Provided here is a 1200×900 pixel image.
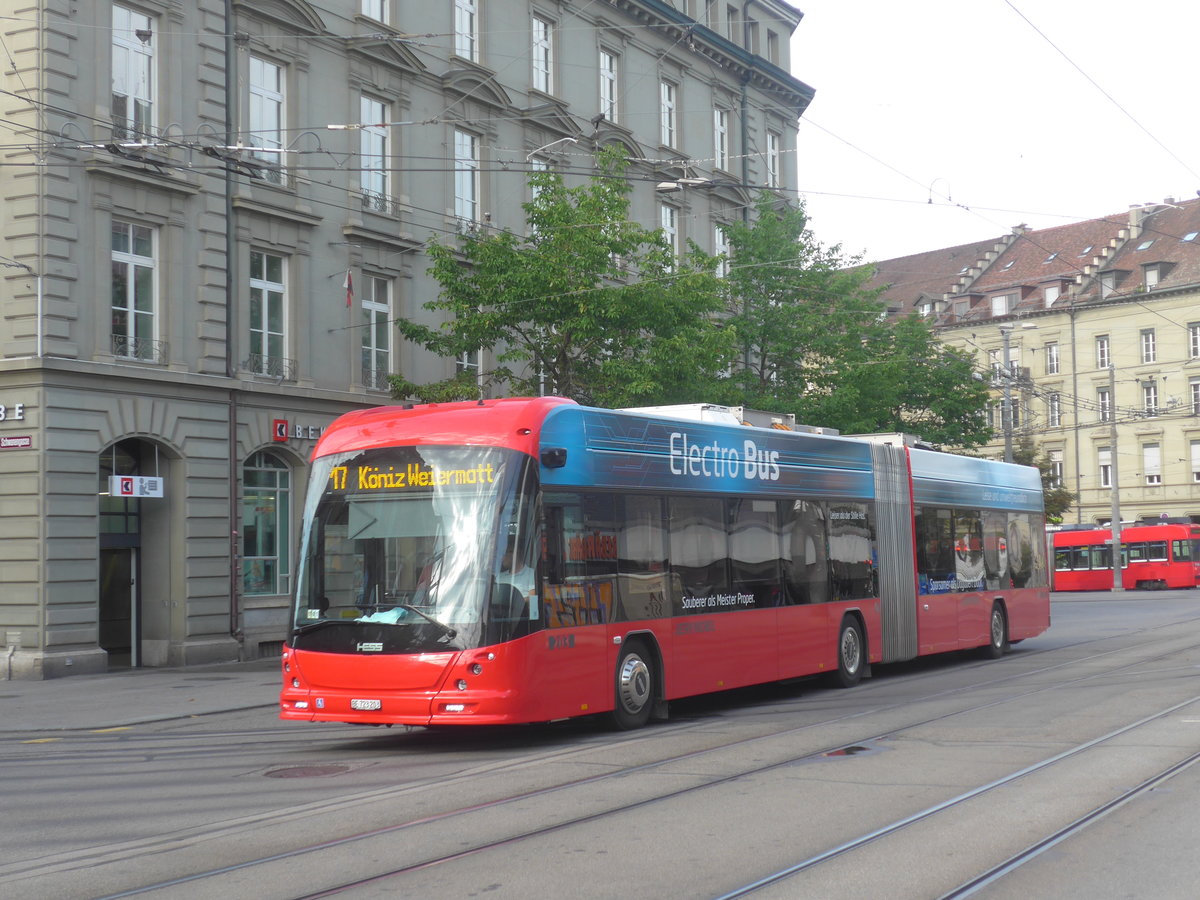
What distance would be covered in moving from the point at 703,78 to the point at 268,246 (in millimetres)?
17518

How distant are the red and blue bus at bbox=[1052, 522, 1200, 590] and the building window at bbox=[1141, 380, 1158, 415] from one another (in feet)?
51.1

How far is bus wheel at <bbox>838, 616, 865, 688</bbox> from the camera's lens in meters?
17.8

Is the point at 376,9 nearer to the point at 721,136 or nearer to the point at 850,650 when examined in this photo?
the point at 721,136

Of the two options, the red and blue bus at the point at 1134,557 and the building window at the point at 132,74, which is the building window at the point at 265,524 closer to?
the building window at the point at 132,74

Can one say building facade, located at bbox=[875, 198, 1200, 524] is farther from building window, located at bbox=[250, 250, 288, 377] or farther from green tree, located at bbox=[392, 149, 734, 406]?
building window, located at bbox=[250, 250, 288, 377]

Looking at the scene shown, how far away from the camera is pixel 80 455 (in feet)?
72.2

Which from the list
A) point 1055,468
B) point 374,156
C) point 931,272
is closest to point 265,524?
point 374,156

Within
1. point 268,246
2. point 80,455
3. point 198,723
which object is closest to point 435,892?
point 198,723

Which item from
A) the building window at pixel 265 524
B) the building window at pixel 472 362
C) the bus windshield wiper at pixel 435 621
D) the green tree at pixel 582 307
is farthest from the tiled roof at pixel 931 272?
the bus windshield wiper at pixel 435 621

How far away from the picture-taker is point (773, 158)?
143 ft

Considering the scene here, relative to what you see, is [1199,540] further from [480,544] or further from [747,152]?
[480,544]

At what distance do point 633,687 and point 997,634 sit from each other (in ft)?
36.8

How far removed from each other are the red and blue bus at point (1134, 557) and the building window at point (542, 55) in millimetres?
34872

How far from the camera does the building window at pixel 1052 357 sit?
249 feet
